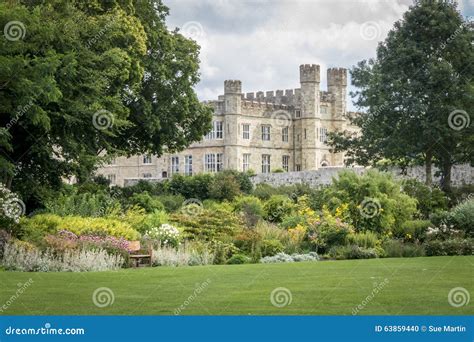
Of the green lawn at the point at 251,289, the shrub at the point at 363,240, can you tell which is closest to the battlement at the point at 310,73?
the shrub at the point at 363,240

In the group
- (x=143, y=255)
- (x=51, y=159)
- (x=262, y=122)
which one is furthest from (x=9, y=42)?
(x=262, y=122)

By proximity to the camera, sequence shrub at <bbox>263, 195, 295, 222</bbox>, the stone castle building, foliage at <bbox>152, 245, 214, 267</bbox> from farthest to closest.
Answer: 1. the stone castle building
2. shrub at <bbox>263, 195, 295, 222</bbox>
3. foliage at <bbox>152, 245, 214, 267</bbox>

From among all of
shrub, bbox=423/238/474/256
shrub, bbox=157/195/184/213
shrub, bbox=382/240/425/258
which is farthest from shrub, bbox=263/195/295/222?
shrub, bbox=423/238/474/256

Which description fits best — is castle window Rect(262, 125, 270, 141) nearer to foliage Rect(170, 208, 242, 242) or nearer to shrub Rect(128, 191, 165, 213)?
shrub Rect(128, 191, 165, 213)

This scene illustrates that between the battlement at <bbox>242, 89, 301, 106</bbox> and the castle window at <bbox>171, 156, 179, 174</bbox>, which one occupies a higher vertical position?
the battlement at <bbox>242, 89, 301, 106</bbox>

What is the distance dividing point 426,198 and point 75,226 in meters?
12.8

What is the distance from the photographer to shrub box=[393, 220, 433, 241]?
77.6 feet

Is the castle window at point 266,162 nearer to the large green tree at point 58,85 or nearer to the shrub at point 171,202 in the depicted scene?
the shrub at point 171,202

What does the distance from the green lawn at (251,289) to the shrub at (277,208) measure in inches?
449

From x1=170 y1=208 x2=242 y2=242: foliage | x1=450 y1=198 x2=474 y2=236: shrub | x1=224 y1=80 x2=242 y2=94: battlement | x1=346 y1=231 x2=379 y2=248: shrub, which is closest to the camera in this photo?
x1=346 y1=231 x2=379 y2=248: shrub

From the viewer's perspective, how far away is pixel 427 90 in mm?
34219

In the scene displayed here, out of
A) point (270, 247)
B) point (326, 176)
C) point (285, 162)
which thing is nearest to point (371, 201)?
point (270, 247)

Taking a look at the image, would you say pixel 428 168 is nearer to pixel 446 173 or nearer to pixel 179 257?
pixel 446 173

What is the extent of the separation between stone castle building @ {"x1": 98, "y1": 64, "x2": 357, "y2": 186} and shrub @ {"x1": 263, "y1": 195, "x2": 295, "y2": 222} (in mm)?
26961
